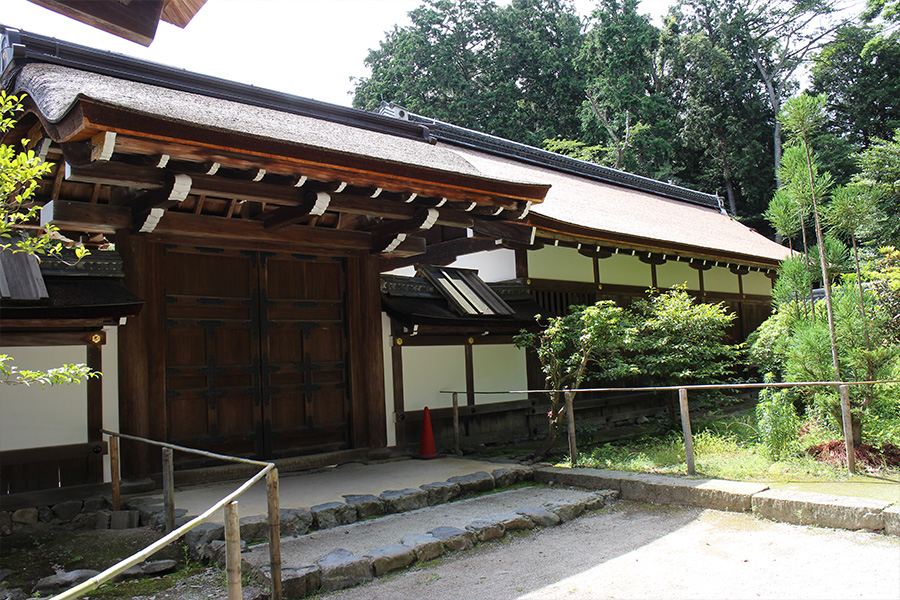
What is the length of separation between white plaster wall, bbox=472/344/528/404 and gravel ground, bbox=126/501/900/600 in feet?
13.0

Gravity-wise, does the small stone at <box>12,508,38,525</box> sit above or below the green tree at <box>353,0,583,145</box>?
below

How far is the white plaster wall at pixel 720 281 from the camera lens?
41.3 ft

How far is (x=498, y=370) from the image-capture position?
9.06 m

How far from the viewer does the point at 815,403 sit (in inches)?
250

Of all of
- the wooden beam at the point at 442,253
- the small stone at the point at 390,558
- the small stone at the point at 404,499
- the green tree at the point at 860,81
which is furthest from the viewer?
the green tree at the point at 860,81

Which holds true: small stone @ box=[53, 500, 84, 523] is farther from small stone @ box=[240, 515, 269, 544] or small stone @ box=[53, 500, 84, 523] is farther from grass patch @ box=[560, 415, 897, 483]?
grass patch @ box=[560, 415, 897, 483]

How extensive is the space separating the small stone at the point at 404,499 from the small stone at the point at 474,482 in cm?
45

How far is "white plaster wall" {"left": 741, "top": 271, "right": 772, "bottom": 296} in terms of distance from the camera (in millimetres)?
13789

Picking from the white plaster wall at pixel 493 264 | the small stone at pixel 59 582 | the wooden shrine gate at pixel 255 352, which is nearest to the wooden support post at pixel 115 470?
the wooden shrine gate at pixel 255 352

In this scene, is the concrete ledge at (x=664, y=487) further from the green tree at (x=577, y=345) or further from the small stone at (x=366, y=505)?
the small stone at (x=366, y=505)

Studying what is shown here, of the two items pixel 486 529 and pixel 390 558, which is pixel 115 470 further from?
pixel 486 529

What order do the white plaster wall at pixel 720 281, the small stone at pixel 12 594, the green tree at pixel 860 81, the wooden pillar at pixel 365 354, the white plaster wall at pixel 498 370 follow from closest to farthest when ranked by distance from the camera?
1. the small stone at pixel 12 594
2. the wooden pillar at pixel 365 354
3. the white plaster wall at pixel 498 370
4. the white plaster wall at pixel 720 281
5. the green tree at pixel 860 81

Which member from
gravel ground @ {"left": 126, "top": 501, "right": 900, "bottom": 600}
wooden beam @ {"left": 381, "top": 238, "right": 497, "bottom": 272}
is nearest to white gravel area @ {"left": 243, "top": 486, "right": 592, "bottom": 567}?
gravel ground @ {"left": 126, "top": 501, "right": 900, "bottom": 600}

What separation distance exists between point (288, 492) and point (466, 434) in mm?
3308
